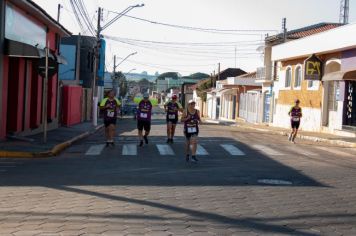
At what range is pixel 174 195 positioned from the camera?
9461 millimetres

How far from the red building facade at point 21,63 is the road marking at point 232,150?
652 centimetres

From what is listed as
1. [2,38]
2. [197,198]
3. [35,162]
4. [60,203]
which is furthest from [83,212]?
[2,38]

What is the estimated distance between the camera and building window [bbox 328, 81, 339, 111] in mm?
30719

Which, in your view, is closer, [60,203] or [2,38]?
[60,203]

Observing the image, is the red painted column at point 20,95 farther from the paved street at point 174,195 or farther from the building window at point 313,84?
the building window at point 313,84

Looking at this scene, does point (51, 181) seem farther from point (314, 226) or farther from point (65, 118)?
point (65, 118)

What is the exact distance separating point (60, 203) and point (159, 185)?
2.41 meters

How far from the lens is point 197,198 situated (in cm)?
925

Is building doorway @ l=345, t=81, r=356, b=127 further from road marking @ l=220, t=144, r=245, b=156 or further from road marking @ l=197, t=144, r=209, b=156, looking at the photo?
road marking @ l=197, t=144, r=209, b=156

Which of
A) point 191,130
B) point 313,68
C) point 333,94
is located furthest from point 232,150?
point 313,68

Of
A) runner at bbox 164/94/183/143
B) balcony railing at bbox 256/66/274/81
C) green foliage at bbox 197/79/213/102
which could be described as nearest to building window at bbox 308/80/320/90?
balcony railing at bbox 256/66/274/81

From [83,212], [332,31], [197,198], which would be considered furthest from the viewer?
[332,31]

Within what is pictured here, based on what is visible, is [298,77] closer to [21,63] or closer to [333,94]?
[333,94]

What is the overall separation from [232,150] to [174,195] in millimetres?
8797
